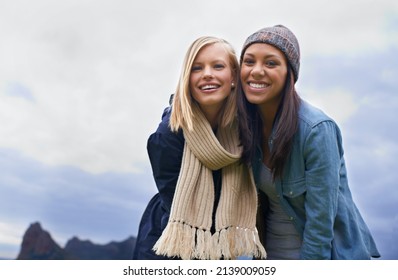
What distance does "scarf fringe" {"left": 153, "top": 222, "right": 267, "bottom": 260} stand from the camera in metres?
2.87

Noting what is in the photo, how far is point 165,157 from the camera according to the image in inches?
114

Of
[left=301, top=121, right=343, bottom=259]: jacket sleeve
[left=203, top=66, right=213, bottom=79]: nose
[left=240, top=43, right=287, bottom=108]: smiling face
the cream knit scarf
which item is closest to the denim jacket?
[left=301, top=121, right=343, bottom=259]: jacket sleeve

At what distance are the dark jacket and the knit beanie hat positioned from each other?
649 millimetres

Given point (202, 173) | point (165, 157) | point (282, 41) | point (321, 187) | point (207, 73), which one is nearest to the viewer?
point (321, 187)

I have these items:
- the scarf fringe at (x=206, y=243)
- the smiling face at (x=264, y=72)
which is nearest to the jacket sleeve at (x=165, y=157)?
the scarf fringe at (x=206, y=243)

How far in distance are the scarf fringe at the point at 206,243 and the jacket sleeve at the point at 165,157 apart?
0.18 meters

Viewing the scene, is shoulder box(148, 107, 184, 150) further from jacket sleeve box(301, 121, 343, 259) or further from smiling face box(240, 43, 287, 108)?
jacket sleeve box(301, 121, 343, 259)

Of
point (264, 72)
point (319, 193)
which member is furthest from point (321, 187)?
point (264, 72)

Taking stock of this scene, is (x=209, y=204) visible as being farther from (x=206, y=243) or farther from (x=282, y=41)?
(x=282, y=41)

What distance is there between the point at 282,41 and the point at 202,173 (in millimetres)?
926

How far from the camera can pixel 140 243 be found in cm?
305

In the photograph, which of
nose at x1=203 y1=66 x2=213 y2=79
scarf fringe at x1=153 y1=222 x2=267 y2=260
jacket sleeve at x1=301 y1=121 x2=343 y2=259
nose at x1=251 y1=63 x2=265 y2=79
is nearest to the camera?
jacket sleeve at x1=301 y1=121 x2=343 y2=259
